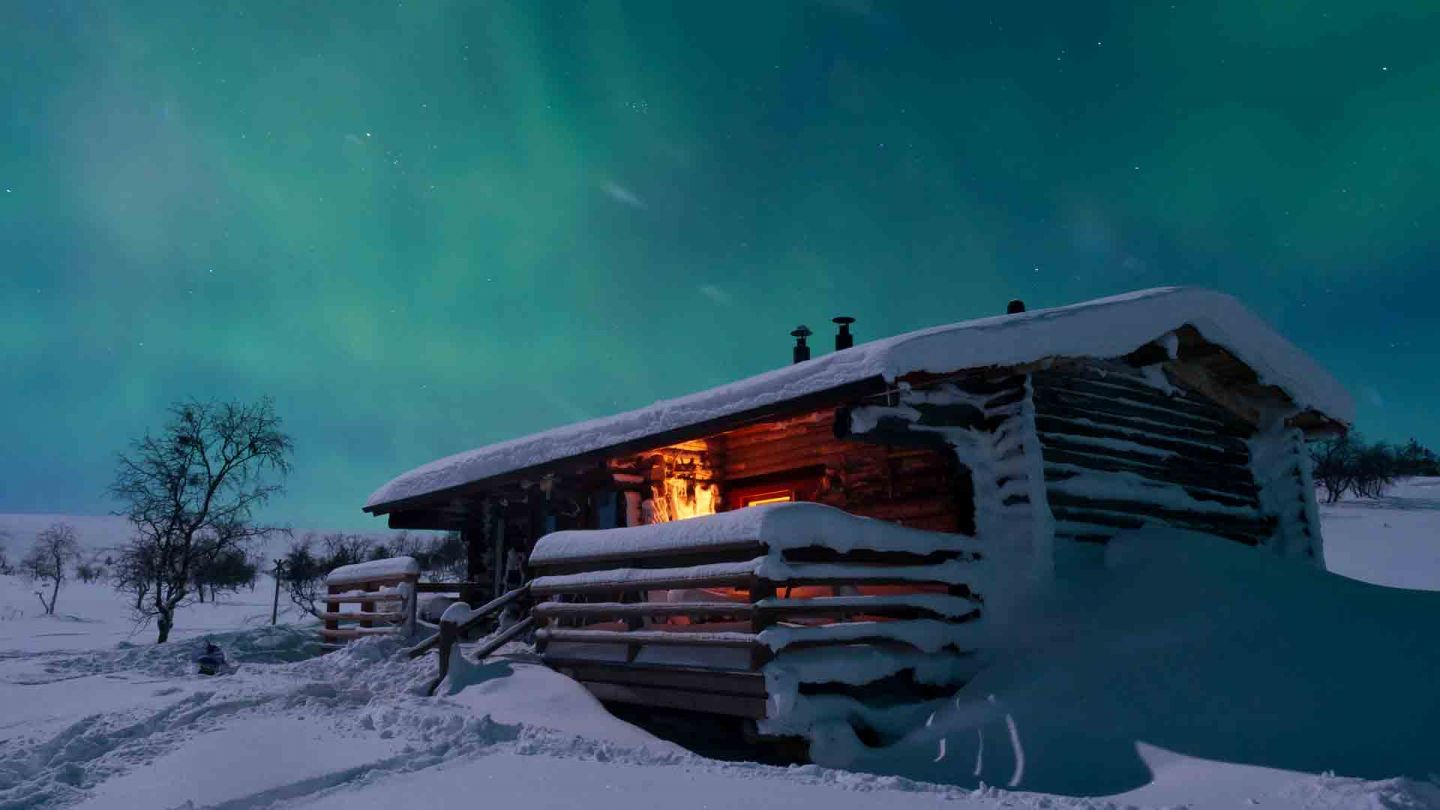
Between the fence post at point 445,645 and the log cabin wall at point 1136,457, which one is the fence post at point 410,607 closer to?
the fence post at point 445,645

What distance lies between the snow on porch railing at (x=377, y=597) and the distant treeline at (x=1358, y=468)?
49.5 metres

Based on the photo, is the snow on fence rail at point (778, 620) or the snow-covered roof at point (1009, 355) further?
the snow-covered roof at point (1009, 355)

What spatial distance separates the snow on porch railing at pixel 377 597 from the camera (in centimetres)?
1230

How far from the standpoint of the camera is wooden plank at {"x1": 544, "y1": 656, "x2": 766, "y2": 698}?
643cm

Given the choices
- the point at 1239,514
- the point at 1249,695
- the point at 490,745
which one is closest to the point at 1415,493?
the point at 1239,514

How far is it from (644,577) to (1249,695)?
455cm

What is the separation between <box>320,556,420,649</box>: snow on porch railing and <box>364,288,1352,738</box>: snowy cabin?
2.10 m

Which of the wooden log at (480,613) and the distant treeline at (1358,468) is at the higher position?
Result: the distant treeline at (1358,468)

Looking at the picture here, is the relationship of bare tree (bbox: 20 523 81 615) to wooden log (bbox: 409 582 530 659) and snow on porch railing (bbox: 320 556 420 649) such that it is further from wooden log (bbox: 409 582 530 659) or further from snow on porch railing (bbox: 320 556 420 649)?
wooden log (bbox: 409 582 530 659)

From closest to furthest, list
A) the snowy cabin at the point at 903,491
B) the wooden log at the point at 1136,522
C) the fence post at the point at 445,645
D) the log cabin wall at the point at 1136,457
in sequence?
1. the snowy cabin at the point at 903,491
2. the fence post at the point at 445,645
3. the wooden log at the point at 1136,522
4. the log cabin wall at the point at 1136,457

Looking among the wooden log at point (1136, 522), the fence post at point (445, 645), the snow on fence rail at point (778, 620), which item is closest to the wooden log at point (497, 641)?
the fence post at point (445, 645)

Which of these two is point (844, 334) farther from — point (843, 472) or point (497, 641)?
point (497, 641)

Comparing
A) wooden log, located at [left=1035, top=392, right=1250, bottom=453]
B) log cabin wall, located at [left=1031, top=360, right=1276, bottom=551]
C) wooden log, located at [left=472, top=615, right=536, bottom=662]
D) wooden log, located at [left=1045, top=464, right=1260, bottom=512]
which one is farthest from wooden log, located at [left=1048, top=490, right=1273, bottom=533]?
wooden log, located at [left=472, top=615, right=536, bottom=662]

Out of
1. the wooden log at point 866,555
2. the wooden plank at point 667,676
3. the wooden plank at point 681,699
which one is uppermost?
the wooden log at point 866,555
